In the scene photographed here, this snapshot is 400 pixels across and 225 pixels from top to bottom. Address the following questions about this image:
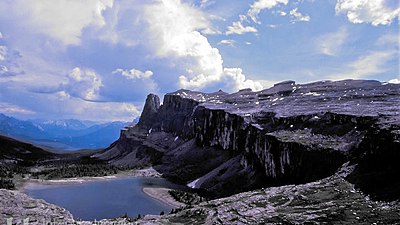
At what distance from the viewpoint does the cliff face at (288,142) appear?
67750mm

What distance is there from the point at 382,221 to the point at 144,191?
87.3m

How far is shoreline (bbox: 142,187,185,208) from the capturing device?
100331mm

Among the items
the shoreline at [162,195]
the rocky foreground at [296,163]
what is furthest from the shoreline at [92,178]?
the shoreline at [162,195]

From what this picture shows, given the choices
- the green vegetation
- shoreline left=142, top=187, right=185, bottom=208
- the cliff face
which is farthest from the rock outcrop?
the cliff face

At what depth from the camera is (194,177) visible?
138 m

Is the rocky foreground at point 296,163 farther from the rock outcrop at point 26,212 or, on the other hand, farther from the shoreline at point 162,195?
the rock outcrop at point 26,212

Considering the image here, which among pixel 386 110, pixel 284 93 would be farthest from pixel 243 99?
pixel 386 110

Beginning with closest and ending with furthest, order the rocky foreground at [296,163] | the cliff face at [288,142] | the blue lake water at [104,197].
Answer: the rocky foreground at [296,163] < the cliff face at [288,142] < the blue lake water at [104,197]

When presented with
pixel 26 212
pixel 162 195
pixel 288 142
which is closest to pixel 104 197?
pixel 162 195

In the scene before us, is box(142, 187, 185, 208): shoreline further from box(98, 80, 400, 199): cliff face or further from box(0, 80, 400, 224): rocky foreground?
box(98, 80, 400, 199): cliff face

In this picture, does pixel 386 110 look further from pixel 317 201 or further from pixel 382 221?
pixel 382 221

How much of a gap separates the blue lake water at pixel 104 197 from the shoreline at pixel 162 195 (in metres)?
1.56

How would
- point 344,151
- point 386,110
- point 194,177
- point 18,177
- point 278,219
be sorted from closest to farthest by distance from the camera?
1. point 278,219
2. point 344,151
3. point 386,110
4. point 194,177
5. point 18,177

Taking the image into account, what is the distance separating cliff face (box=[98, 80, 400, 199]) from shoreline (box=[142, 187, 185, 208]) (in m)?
12.3
